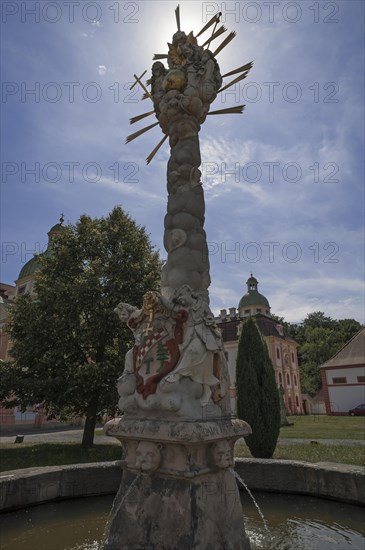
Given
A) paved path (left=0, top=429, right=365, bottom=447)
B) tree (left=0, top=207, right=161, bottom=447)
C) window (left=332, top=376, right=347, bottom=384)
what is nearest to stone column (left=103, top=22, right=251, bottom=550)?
tree (left=0, top=207, right=161, bottom=447)

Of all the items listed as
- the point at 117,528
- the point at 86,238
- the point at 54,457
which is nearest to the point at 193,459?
the point at 117,528

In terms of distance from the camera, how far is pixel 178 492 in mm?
3805

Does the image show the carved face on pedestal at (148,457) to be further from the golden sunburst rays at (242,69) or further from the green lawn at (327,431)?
the green lawn at (327,431)

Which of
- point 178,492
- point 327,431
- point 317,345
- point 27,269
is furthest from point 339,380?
point 178,492

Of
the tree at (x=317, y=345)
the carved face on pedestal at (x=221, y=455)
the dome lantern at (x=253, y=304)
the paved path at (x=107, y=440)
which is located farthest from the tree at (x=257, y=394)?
the tree at (x=317, y=345)

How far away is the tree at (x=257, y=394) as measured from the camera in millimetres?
9617

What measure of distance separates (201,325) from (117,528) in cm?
233

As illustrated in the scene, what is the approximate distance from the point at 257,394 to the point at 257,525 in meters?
5.05

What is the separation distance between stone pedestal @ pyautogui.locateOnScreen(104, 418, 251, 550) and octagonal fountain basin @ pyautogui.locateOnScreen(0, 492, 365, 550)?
2.92ft

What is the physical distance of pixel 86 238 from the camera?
13367 mm

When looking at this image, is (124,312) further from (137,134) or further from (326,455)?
(326,455)

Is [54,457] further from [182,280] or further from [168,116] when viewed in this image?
[168,116]

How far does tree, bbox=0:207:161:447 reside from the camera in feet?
37.5

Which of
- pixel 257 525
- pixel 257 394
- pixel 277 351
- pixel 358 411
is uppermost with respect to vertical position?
pixel 277 351
